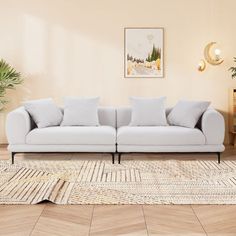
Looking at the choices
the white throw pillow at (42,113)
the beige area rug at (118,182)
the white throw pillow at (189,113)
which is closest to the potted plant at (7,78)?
the white throw pillow at (42,113)

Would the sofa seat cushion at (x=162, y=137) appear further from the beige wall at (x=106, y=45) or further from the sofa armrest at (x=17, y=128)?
the beige wall at (x=106, y=45)

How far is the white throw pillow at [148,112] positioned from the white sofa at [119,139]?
423 mm

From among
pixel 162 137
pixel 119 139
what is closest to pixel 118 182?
pixel 119 139

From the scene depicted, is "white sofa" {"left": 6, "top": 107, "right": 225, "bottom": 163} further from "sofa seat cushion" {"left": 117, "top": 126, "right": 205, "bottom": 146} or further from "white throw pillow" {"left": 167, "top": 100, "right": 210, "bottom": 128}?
"white throw pillow" {"left": 167, "top": 100, "right": 210, "bottom": 128}

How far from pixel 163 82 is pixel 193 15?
3.79 ft

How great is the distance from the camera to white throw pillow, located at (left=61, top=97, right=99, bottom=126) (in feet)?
20.4

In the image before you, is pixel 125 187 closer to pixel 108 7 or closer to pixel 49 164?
pixel 49 164

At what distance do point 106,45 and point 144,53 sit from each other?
619 mm

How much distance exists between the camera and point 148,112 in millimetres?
6262

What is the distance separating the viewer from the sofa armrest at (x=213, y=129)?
573 cm

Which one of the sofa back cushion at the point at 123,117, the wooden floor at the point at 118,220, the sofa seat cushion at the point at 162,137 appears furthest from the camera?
the sofa back cushion at the point at 123,117

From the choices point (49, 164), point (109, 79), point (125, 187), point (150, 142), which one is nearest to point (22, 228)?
point (125, 187)

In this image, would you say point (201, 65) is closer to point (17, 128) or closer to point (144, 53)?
point (144, 53)

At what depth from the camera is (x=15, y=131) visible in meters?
5.76
